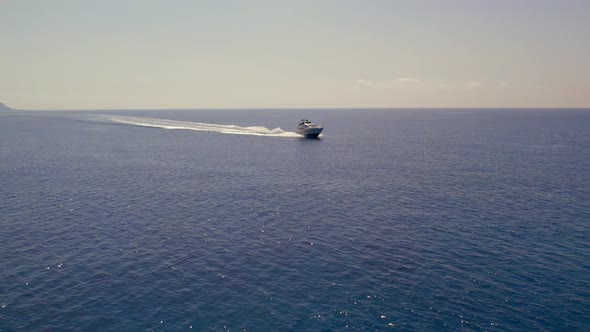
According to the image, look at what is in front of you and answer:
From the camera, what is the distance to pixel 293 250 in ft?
225

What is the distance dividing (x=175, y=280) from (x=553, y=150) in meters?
189

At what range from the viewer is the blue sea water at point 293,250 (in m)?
48.9

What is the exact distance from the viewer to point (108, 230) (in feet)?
252

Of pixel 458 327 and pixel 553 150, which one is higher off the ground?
pixel 553 150

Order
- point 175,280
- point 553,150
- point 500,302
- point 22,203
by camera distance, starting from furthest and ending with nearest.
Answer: point 553,150, point 22,203, point 175,280, point 500,302

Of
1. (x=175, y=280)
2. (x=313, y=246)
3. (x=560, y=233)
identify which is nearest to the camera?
(x=175, y=280)

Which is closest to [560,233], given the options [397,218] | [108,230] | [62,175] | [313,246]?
[397,218]

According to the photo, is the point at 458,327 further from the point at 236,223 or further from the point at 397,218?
the point at 236,223

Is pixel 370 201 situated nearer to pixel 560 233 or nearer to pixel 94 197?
pixel 560 233

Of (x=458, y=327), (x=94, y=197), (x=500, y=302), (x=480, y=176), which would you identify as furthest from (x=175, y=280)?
(x=480, y=176)

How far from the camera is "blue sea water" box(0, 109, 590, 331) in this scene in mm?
48906

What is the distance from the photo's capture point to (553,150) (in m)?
181

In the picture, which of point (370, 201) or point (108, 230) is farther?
point (370, 201)

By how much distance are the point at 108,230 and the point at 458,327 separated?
65.5m
